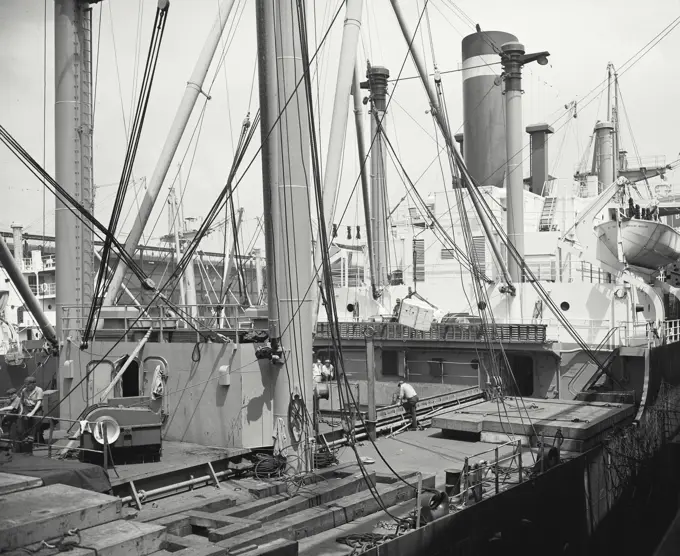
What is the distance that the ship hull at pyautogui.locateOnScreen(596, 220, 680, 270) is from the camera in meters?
25.9

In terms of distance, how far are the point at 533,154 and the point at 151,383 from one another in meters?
32.8

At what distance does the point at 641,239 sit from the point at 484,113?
13174 millimetres

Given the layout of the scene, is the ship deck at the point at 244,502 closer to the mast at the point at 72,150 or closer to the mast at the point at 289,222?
the mast at the point at 289,222

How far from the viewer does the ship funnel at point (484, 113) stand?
36.3 m

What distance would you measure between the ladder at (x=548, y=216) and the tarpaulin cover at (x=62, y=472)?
2909 cm

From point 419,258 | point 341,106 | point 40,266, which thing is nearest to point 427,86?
point 341,106

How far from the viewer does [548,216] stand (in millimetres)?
34969

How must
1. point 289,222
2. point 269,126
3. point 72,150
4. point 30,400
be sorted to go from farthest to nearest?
point 72,150, point 30,400, point 269,126, point 289,222

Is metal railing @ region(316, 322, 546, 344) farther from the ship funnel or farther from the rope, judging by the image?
the rope

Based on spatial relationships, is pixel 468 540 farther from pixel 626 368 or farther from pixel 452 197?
pixel 452 197

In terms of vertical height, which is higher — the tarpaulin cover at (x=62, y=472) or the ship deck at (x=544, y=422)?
the tarpaulin cover at (x=62, y=472)

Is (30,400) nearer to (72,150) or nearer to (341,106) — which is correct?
(72,150)

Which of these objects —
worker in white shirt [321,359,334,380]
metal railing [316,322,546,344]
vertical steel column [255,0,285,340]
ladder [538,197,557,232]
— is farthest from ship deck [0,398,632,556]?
ladder [538,197,557,232]

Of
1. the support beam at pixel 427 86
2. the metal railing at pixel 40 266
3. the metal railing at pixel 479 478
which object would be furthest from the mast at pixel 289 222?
the metal railing at pixel 40 266
